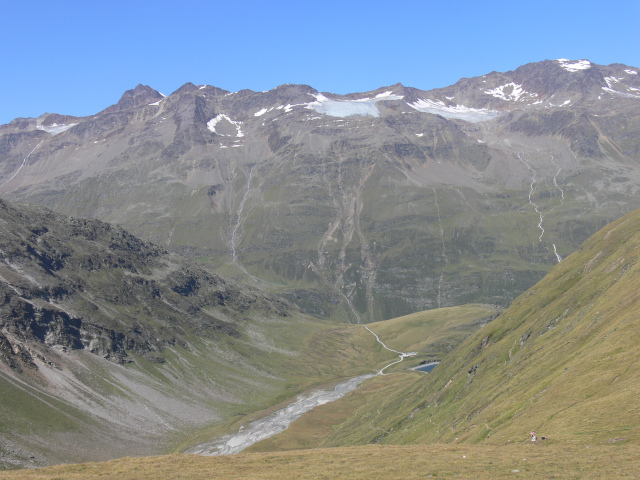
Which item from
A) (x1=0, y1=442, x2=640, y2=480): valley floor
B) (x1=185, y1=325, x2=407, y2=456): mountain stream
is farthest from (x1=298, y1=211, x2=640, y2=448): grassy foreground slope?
(x1=185, y1=325, x2=407, y2=456): mountain stream

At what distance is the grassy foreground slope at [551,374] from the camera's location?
199 feet

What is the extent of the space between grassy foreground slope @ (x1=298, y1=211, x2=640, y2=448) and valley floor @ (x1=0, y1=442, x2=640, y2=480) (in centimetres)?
611

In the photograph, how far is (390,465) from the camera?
5456 cm

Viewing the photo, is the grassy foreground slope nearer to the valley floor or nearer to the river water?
the valley floor

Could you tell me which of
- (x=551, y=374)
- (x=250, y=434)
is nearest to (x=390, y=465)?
(x=551, y=374)

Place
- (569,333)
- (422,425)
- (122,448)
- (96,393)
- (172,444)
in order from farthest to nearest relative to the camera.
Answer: (96,393) < (172,444) < (122,448) < (422,425) < (569,333)

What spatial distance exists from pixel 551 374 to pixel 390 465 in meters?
41.6

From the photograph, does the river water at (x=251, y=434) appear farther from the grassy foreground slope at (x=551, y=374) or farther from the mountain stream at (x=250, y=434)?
the grassy foreground slope at (x=551, y=374)

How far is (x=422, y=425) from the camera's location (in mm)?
108438

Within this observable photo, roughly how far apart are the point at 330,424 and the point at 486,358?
252 ft

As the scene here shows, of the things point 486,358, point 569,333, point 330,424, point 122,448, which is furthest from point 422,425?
point 122,448

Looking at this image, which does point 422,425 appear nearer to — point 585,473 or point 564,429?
point 564,429

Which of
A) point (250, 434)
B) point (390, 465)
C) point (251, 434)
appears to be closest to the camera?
point (390, 465)

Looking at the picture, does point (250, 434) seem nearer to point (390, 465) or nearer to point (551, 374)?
point (551, 374)
